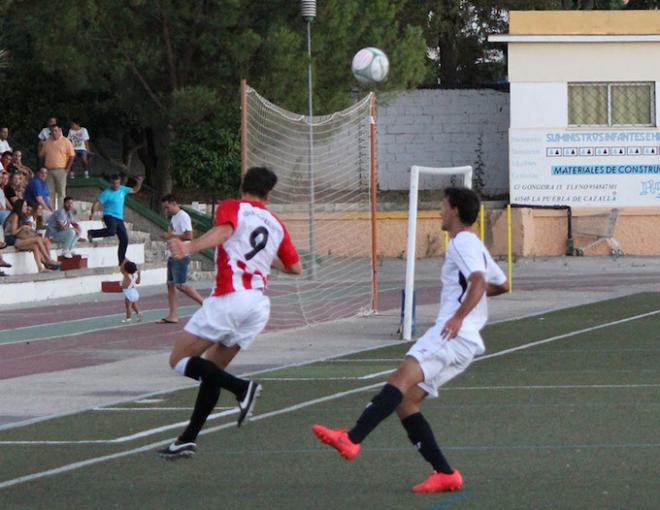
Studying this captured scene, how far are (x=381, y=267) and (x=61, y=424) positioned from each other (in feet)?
78.5

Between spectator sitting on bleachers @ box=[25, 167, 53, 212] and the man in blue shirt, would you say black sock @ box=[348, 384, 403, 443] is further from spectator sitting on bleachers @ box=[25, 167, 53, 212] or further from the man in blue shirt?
spectator sitting on bleachers @ box=[25, 167, 53, 212]

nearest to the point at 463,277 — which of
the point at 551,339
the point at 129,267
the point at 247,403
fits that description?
the point at 247,403

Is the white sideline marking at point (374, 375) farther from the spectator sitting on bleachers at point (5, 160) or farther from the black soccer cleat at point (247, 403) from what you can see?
the spectator sitting on bleachers at point (5, 160)

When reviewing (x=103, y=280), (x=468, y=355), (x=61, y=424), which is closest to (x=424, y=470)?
(x=468, y=355)

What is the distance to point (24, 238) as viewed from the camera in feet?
94.2

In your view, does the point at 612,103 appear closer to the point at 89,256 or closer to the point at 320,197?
the point at 320,197

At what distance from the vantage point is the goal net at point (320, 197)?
2442 centimetres

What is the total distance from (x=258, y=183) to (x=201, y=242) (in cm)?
82

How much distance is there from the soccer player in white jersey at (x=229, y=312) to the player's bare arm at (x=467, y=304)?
1.79m

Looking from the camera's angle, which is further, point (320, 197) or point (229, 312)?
point (320, 197)

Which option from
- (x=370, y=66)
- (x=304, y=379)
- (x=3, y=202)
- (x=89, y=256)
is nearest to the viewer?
(x=304, y=379)

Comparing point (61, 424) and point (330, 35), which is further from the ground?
point (330, 35)

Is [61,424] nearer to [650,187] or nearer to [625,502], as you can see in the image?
[625,502]

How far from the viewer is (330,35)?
1389 inches
